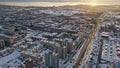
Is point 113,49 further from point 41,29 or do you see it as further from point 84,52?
point 41,29

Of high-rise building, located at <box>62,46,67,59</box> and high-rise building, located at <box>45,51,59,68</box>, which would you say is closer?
high-rise building, located at <box>45,51,59,68</box>

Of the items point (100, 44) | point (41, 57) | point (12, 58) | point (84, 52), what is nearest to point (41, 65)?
point (41, 57)

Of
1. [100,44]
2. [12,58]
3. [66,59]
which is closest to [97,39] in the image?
[100,44]

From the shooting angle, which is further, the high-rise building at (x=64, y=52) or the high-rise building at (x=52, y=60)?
the high-rise building at (x=64, y=52)

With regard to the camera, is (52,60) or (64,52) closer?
(52,60)

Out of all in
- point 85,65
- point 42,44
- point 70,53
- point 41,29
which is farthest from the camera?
point 41,29

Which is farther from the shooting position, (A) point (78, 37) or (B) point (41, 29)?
(B) point (41, 29)

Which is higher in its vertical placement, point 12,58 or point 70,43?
point 70,43

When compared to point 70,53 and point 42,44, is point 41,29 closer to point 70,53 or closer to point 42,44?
point 42,44

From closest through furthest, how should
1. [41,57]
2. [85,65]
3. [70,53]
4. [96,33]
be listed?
[85,65] < [41,57] < [70,53] < [96,33]
